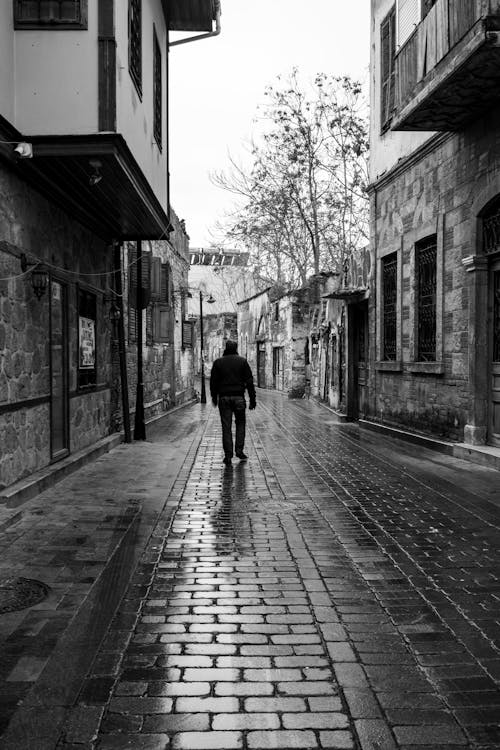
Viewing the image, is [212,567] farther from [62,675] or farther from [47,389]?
[47,389]

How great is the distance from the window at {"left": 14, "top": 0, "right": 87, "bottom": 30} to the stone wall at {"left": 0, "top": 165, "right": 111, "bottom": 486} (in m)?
1.58

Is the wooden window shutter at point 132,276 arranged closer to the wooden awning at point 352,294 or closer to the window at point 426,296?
the wooden awning at point 352,294

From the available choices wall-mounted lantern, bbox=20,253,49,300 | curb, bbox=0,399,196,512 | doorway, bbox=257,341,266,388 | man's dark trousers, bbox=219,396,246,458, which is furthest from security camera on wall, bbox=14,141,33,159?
doorway, bbox=257,341,266,388

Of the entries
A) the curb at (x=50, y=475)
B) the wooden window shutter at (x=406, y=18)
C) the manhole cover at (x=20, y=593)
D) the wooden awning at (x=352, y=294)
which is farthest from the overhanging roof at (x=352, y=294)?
the manhole cover at (x=20, y=593)

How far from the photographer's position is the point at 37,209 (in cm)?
816

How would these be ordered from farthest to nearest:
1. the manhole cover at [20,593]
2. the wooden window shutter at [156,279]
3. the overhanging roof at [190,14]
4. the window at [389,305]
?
the window at [389,305] < the wooden window shutter at [156,279] < the overhanging roof at [190,14] < the manhole cover at [20,593]

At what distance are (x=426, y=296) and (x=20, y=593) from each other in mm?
10131

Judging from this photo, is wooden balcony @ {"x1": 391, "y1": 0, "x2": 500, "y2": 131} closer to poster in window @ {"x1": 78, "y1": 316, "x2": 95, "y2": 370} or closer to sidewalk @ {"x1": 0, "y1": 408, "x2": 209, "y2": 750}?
poster in window @ {"x1": 78, "y1": 316, "x2": 95, "y2": 370}

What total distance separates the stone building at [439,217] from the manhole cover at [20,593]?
7.57 m

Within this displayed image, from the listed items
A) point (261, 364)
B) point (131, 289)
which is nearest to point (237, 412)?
point (131, 289)

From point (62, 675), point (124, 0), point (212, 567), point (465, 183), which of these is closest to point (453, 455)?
point (465, 183)

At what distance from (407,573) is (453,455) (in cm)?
651

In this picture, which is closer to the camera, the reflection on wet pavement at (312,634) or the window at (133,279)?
the reflection on wet pavement at (312,634)

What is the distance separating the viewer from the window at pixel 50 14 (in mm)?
7371
